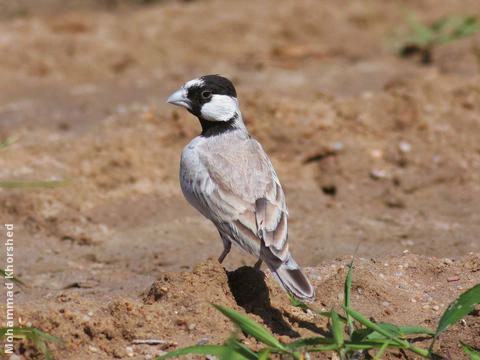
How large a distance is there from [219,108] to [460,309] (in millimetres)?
2342

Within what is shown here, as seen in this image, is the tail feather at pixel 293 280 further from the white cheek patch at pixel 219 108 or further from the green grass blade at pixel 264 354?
the white cheek patch at pixel 219 108

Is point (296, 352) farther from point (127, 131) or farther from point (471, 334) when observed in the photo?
point (127, 131)

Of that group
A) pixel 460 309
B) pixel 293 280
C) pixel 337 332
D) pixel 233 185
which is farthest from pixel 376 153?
pixel 337 332

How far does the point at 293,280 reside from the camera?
351 cm

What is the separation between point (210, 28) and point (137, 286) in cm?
566

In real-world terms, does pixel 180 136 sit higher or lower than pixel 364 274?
higher

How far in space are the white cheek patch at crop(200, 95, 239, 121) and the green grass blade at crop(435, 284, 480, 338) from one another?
7.42 feet

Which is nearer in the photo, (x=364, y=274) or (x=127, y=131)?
(x=364, y=274)

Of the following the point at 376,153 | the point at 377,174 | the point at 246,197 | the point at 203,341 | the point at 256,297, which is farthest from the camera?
the point at 376,153

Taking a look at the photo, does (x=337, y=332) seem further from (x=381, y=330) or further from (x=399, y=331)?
(x=399, y=331)

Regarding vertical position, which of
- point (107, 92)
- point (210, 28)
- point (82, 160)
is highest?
point (210, 28)

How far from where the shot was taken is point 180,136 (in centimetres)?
661

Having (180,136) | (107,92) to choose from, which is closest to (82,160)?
(180,136)

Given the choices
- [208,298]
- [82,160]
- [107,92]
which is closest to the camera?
[208,298]
